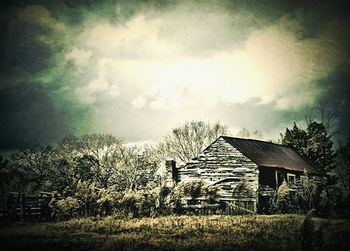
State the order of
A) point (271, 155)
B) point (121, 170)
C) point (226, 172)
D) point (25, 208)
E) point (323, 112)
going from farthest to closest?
point (121, 170) < point (271, 155) < point (226, 172) < point (323, 112) < point (25, 208)

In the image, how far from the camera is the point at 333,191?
16109 millimetres

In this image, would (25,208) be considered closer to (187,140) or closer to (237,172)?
(237,172)

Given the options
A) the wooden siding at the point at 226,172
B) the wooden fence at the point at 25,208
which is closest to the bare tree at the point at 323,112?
the wooden siding at the point at 226,172

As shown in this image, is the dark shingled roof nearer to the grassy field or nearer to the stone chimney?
the stone chimney

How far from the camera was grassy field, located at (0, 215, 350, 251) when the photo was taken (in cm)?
974

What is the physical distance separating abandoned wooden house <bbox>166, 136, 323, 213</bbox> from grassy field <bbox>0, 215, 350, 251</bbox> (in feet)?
12.5

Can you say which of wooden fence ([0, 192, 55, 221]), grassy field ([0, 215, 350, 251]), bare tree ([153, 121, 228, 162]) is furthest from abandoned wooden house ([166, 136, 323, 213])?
bare tree ([153, 121, 228, 162])

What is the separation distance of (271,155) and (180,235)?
42.3 feet

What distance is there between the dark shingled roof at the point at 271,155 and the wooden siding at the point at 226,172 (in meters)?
0.41

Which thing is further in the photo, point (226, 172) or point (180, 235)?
point (226, 172)

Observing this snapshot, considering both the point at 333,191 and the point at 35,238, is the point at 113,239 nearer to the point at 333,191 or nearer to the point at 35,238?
the point at 35,238

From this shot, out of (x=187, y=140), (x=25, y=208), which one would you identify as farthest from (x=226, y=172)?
(x=187, y=140)

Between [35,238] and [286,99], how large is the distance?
1140cm

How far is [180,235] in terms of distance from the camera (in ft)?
36.4
